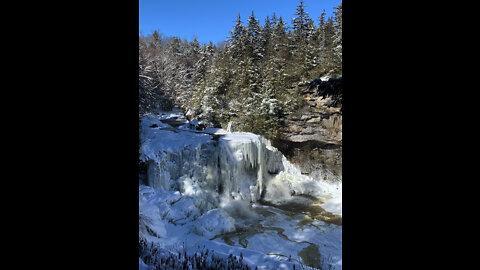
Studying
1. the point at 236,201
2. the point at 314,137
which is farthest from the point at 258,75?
the point at 236,201

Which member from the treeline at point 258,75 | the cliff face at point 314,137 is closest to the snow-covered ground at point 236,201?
the cliff face at point 314,137

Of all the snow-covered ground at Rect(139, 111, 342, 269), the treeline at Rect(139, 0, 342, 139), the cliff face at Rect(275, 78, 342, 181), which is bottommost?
the snow-covered ground at Rect(139, 111, 342, 269)

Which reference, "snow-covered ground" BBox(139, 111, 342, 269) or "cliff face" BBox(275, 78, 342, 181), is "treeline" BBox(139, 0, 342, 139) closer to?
"cliff face" BBox(275, 78, 342, 181)

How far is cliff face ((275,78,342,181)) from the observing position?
1645cm

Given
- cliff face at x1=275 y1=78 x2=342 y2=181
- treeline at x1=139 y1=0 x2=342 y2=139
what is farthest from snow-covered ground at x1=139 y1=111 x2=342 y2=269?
treeline at x1=139 y1=0 x2=342 y2=139

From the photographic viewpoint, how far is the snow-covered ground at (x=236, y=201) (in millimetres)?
7629

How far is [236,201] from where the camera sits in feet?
42.6

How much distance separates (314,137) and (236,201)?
24.3 ft

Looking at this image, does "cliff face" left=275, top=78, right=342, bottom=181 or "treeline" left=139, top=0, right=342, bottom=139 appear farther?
"treeline" left=139, top=0, right=342, bottom=139

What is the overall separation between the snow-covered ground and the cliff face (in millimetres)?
913

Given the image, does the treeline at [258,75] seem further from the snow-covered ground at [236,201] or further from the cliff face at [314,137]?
the snow-covered ground at [236,201]

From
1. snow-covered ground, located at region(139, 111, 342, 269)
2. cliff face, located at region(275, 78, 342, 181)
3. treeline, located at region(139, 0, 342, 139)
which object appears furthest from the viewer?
treeline, located at region(139, 0, 342, 139)
